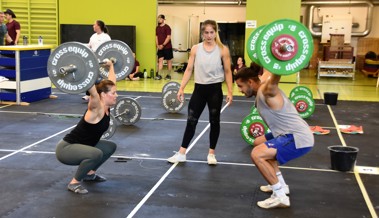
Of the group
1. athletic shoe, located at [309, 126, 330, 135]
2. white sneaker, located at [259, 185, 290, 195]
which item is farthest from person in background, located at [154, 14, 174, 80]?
white sneaker, located at [259, 185, 290, 195]

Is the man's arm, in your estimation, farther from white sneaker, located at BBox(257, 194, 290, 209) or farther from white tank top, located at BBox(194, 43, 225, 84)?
white tank top, located at BBox(194, 43, 225, 84)

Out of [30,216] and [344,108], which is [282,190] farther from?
[344,108]

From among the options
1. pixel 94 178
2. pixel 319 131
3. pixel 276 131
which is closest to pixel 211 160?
pixel 94 178

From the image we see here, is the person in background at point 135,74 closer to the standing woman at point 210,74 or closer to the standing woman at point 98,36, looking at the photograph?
the standing woman at point 98,36

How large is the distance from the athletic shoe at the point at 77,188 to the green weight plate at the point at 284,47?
157 cm

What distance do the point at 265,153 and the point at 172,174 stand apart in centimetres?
108

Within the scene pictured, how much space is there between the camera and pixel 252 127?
16.4 feet

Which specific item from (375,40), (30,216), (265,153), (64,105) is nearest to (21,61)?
(64,105)

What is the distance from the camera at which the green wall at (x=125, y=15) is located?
38.2 feet

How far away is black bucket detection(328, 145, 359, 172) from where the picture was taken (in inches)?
162

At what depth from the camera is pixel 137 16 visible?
11.7m

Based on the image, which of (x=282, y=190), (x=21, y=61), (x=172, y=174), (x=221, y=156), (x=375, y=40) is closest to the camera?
(x=282, y=190)

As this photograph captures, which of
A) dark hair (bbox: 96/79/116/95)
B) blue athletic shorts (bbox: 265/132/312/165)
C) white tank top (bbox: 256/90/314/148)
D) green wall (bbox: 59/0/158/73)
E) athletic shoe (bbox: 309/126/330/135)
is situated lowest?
athletic shoe (bbox: 309/126/330/135)

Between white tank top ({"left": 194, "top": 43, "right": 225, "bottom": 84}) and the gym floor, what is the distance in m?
0.78
